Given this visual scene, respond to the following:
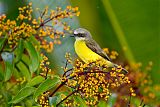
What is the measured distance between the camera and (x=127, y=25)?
4258mm

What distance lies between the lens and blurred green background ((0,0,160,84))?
4109 mm

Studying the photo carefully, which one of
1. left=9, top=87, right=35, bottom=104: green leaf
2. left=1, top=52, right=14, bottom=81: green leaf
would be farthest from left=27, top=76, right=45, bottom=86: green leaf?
left=1, top=52, right=14, bottom=81: green leaf

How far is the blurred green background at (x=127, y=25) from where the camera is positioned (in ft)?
13.5

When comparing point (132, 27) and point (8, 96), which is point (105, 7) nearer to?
point (132, 27)

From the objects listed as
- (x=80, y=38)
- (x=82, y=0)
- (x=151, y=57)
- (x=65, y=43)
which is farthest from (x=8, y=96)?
(x=151, y=57)

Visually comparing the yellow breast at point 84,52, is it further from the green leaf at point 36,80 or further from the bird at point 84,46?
the green leaf at point 36,80

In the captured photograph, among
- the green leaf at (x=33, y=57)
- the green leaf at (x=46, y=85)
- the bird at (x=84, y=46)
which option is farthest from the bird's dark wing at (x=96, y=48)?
the green leaf at (x=46, y=85)

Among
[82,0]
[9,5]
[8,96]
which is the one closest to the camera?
[8,96]

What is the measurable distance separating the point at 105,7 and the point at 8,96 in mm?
2066

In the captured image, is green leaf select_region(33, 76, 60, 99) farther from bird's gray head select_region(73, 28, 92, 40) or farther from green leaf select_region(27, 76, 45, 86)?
bird's gray head select_region(73, 28, 92, 40)

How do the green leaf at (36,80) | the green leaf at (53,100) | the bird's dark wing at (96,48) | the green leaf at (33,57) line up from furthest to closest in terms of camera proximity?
the bird's dark wing at (96,48) → the green leaf at (33,57) → the green leaf at (36,80) → the green leaf at (53,100)

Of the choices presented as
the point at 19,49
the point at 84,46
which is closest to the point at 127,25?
the point at 84,46

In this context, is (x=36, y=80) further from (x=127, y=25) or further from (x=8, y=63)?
(x=127, y=25)

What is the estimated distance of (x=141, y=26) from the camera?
4207mm
